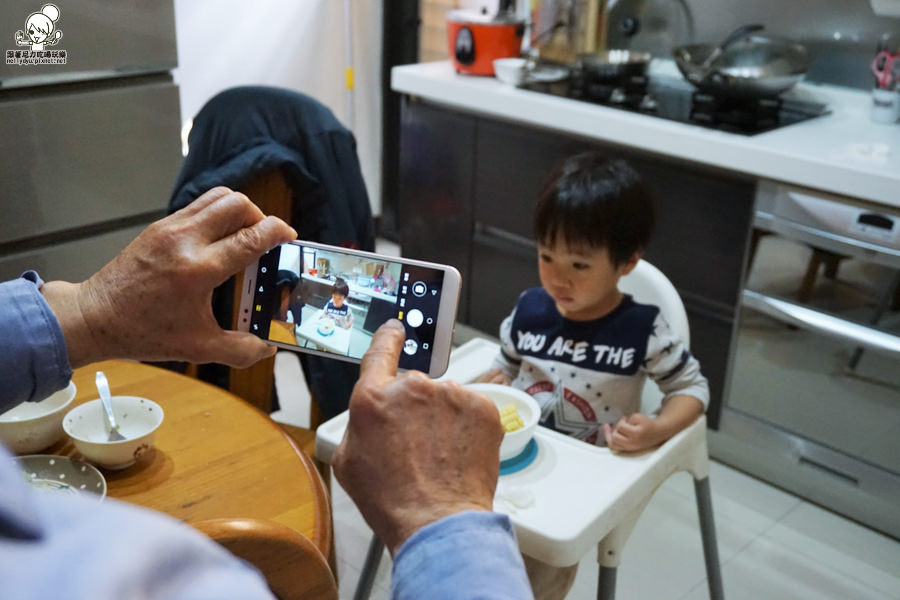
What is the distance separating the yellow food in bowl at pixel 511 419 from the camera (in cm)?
123

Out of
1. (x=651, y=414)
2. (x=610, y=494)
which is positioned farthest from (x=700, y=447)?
(x=610, y=494)

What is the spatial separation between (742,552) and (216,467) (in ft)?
4.70

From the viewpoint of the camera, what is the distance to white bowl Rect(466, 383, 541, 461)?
1.20m

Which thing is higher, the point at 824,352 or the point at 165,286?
the point at 165,286

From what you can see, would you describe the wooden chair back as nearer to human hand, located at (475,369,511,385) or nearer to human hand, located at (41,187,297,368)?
human hand, located at (41,187,297,368)

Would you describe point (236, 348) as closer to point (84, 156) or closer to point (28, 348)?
point (28, 348)

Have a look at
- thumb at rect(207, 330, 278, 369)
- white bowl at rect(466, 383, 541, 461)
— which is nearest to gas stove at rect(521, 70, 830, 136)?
white bowl at rect(466, 383, 541, 461)

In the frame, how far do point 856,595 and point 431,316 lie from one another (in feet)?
4.84

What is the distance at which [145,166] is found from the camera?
2.32 m

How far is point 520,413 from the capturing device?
51.0 inches

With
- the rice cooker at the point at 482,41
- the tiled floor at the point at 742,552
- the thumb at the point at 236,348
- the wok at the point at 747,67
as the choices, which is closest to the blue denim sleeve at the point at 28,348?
the thumb at the point at 236,348

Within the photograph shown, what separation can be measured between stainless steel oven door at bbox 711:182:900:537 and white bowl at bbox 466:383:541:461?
1109 mm

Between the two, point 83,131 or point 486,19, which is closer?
point 83,131

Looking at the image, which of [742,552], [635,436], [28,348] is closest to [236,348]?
[28,348]
